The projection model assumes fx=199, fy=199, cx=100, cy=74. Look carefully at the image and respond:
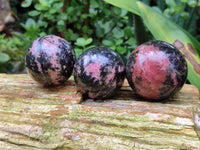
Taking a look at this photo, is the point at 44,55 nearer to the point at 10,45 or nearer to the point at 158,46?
the point at 158,46

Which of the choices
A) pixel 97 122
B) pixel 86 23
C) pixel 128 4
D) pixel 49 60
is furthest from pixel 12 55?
Answer: pixel 97 122

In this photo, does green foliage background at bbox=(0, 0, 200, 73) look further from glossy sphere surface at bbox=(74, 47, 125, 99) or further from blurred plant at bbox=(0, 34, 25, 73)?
glossy sphere surface at bbox=(74, 47, 125, 99)

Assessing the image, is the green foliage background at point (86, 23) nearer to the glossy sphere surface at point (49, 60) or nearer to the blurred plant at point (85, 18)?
the blurred plant at point (85, 18)

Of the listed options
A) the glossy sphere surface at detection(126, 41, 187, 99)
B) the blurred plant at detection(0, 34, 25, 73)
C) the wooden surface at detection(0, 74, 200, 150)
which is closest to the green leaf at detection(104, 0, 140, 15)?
the glossy sphere surface at detection(126, 41, 187, 99)

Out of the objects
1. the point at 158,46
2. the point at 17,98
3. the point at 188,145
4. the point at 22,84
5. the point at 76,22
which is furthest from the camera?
the point at 76,22


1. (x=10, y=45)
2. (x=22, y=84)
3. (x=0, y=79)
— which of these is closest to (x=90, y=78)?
(x=22, y=84)

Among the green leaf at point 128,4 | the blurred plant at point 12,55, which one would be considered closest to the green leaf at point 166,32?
the green leaf at point 128,4
